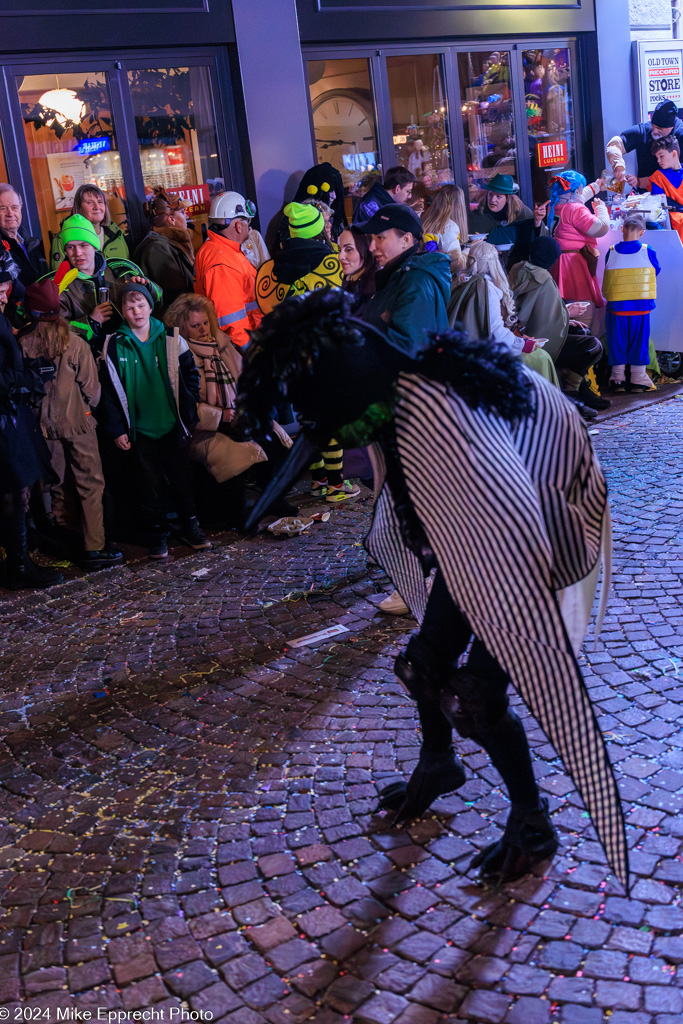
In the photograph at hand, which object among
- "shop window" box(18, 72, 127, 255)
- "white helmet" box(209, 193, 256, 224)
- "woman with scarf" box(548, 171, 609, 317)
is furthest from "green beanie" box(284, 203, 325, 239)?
"woman with scarf" box(548, 171, 609, 317)

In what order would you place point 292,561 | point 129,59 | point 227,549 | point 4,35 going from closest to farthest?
point 292,561 < point 227,549 < point 4,35 < point 129,59

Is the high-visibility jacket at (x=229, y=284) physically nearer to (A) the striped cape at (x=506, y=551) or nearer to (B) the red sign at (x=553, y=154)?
(A) the striped cape at (x=506, y=551)

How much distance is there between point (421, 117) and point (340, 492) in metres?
5.90

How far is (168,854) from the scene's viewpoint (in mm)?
3439

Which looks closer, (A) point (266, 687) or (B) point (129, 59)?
(A) point (266, 687)

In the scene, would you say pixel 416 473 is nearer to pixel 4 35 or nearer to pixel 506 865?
pixel 506 865

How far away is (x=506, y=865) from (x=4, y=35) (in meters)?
8.19

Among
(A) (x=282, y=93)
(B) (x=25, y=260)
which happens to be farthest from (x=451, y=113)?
(B) (x=25, y=260)

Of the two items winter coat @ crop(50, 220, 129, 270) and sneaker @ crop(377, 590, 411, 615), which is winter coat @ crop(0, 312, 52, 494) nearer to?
winter coat @ crop(50, 220, 129, 270)

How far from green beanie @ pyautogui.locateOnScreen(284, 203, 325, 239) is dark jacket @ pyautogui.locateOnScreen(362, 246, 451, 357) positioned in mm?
2628

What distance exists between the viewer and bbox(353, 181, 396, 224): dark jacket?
7.95m

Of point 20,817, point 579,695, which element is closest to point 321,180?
point 20,817

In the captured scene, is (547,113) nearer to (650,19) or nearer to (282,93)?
(650,19)

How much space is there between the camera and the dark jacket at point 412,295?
496cm
